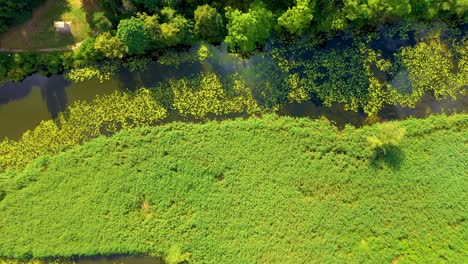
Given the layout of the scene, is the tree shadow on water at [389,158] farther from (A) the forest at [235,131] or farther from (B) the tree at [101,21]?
(B) the tree at [101,21]

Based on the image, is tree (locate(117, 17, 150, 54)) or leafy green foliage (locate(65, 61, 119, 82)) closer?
tree (locate(117, 17, 150, 54))

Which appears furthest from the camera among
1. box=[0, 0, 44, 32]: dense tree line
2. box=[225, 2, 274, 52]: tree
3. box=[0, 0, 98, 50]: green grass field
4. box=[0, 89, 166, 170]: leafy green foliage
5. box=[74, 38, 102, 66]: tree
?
box=[0, 0, 98, 50]: green grass field

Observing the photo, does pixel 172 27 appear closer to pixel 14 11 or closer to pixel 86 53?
pixel 86 53

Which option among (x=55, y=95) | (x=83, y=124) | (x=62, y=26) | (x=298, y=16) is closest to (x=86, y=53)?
(x=62, y=26)

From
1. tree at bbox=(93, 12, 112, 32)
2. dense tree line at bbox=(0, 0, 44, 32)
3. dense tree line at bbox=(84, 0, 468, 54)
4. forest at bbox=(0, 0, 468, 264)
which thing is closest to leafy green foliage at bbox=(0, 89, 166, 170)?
forest at bbox=(0, 0, 468, 264)

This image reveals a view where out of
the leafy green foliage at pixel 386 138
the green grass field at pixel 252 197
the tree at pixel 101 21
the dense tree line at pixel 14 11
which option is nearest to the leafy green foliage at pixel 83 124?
the green grass field at pixel 252 197

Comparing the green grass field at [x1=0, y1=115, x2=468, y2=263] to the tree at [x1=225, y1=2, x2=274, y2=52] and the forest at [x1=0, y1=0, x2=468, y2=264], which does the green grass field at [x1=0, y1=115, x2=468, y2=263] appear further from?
the tree at [x1=225, y1=2, x2=274, y2=52]
